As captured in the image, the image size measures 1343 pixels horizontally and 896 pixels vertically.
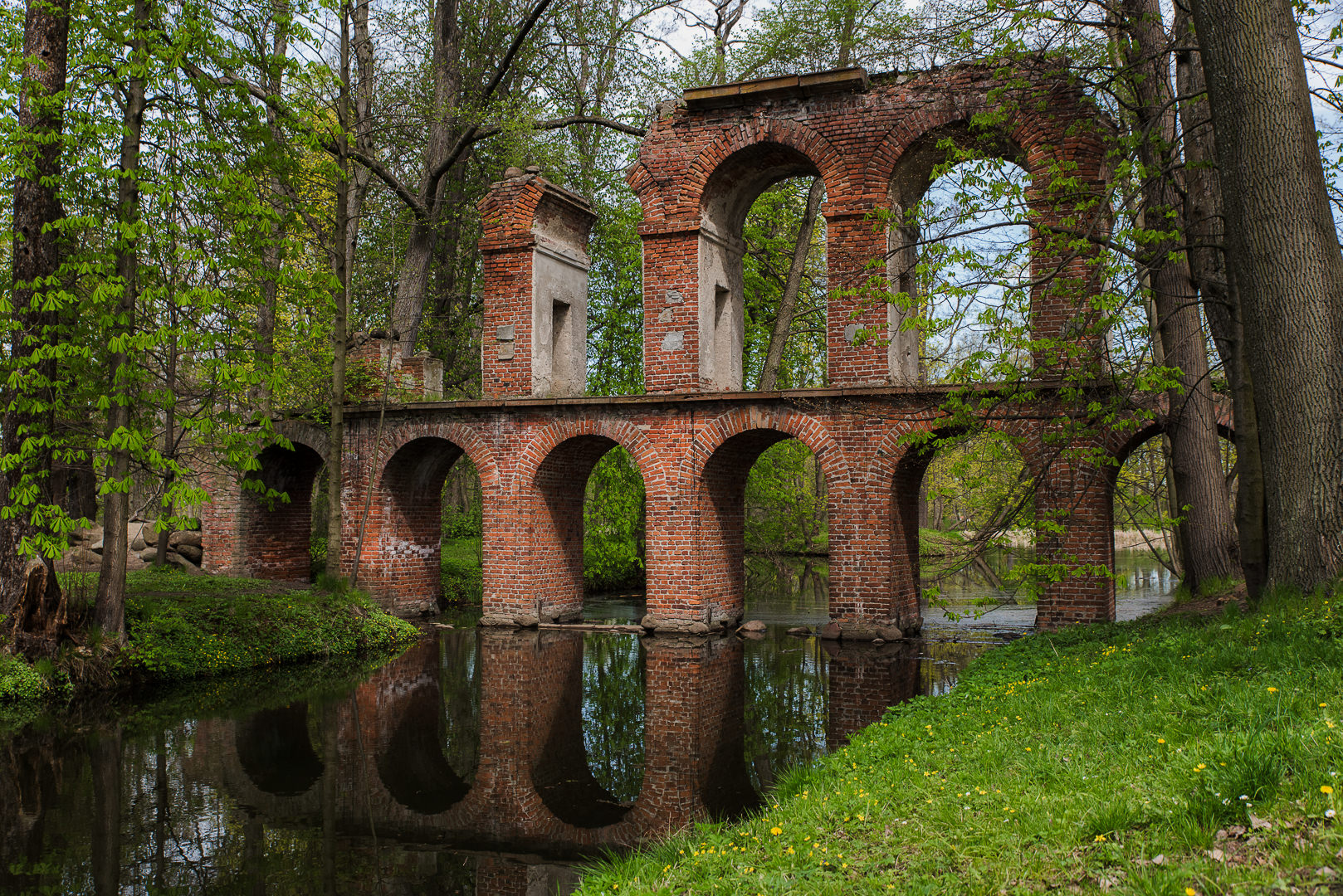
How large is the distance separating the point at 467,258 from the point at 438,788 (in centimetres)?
1931

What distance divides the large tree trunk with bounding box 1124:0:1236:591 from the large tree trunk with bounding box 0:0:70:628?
36.8 ft

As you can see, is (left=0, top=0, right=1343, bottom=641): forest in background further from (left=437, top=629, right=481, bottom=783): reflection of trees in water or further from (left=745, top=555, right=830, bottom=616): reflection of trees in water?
(left=745, top=555, right=830, bottom=616): reflection of trees in water

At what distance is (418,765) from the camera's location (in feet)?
26.4

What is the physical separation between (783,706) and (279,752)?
4701mm

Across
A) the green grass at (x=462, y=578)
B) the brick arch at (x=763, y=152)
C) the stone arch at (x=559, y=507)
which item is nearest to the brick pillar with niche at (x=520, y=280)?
the stone arch at (x=559, y=507)

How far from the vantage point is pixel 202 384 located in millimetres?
12258

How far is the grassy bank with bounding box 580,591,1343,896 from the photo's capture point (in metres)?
3.44

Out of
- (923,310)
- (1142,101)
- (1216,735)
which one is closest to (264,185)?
(923,310)

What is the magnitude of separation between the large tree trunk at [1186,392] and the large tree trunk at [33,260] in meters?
11.2

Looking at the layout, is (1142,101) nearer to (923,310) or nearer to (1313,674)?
(923,310)

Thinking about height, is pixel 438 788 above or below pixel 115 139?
below

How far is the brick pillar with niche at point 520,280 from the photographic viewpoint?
16.6 m

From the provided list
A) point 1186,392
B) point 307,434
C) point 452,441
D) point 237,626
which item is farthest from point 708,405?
point 307,434

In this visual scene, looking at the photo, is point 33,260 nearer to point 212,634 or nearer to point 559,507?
point 212,634
